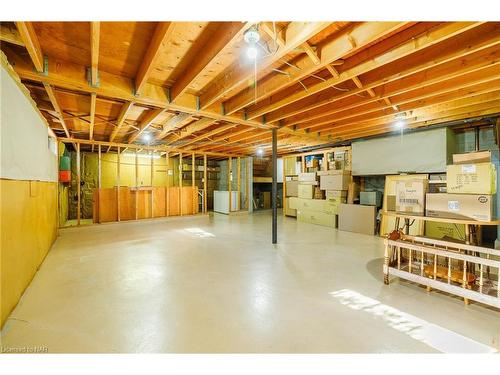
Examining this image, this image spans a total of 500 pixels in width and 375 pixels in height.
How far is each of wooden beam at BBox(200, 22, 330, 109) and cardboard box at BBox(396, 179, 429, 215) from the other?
6.79 ft

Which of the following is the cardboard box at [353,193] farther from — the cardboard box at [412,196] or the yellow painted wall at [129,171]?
the yellow painted wall at [129,171]

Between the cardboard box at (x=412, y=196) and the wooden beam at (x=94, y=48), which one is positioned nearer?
the wooden beam at (x=94, y=48)

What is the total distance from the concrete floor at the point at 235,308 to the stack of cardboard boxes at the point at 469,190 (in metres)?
0.84

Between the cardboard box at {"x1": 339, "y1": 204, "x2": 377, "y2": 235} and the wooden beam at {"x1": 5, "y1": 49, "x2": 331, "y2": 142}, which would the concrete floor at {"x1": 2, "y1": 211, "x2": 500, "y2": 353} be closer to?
the cardboard box at {"x1": 339, "y1": 204, "x2": 377, "y2": 235}

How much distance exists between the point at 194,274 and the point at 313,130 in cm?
385

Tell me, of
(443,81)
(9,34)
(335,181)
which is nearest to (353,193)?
(335,181)

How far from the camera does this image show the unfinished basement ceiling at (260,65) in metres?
1.77

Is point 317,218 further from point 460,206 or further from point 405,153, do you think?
point 460,206

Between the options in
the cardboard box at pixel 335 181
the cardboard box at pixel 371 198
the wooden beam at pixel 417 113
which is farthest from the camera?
the cardboard box at pixel 335 181

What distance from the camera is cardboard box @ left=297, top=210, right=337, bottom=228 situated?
582 centimetres

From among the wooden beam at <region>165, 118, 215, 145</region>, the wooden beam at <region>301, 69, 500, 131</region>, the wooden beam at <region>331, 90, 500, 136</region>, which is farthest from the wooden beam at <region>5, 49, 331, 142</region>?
the wooden beam at <region>331, 90, 500, 136</region>

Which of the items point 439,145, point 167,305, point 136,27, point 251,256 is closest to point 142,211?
point 251,256

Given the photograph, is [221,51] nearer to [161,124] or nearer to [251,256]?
[251,256]

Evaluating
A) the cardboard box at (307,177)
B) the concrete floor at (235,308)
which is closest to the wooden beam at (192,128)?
the concrete floor at (235,308)
